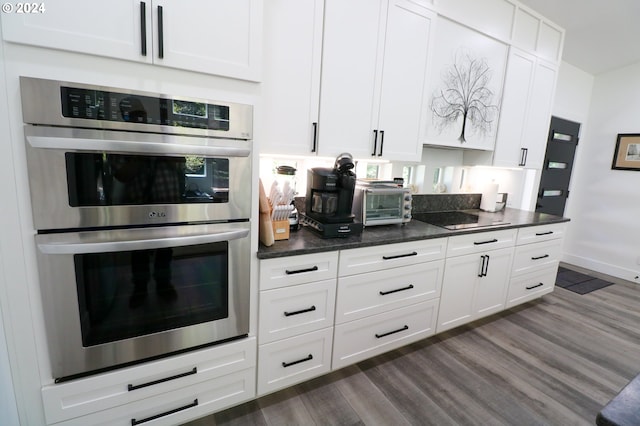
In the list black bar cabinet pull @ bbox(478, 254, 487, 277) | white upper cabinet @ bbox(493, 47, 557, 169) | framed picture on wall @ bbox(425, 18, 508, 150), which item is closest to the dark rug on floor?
white upper cabinet @ bbox(493, 47, 557, 169)

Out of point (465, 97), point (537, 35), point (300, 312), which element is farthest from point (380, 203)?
point (537, 35)

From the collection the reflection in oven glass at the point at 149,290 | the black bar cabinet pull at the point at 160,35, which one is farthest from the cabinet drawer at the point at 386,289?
the black bar cabinet pull at the point at 160,35

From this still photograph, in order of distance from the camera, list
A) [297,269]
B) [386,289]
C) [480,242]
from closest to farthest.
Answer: [297,269], [386,289], [480,242]

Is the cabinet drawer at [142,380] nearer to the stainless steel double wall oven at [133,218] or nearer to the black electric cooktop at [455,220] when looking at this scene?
the stainless steel double wall oven at [133,218]

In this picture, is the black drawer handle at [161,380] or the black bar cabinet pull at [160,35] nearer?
the black bar cabinet pull at [160,35]

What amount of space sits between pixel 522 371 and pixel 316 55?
256 cm

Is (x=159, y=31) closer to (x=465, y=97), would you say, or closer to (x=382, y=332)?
(x=382, y=332)

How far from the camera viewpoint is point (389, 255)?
1.88 metres

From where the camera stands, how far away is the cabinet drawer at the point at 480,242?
2186mm

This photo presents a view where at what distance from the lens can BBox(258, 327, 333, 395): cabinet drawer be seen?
62.9 inches

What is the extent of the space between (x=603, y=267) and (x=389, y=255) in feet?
14.1

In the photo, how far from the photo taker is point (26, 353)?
111 cm
